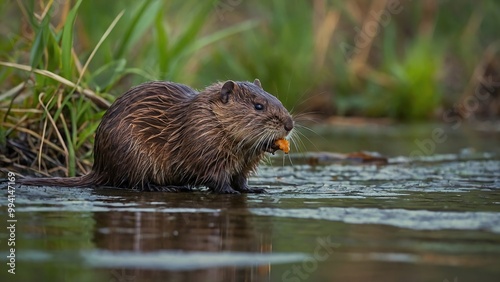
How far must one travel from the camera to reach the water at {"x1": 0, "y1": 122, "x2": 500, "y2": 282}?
11.9ft

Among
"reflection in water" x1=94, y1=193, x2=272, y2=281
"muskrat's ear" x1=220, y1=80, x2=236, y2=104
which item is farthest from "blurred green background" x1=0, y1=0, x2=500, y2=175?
"reflection in water" x1=94, y1=193, x2=272, y2=281

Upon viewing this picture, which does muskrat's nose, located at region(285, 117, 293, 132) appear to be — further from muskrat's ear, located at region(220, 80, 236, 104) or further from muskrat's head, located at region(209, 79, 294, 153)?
muskrat's ear, located at region(220, 80, 236, 104)

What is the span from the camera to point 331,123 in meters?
14.1

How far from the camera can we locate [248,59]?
551 inches

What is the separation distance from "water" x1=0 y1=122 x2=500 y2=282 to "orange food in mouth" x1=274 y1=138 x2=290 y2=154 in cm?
26

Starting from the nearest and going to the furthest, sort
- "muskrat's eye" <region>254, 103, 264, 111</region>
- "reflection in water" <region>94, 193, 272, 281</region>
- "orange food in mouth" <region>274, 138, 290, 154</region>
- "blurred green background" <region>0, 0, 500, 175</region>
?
"reflection in water" <region>94, 193, 272, 281</region> < "orange food in mouth" <region>274, 138, 290, 154</region> < "muskrat's eye" <region>254, 103, 264, 111</region> < "blurred green background" <region>0, 0, 500, 175</region>

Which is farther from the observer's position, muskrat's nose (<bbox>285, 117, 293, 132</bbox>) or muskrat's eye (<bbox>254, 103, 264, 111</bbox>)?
muskrat's eye (<bbox>254, 103, 264, 111</bbox>)

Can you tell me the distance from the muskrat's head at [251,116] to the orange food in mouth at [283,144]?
26 millimetres

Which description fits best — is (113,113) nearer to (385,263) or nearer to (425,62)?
(385,263)

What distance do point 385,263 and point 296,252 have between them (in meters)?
0.40

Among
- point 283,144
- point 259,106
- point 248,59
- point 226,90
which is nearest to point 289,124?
point 283,144

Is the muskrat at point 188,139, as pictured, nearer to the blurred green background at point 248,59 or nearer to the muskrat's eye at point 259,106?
the muskrat's eye at point 259,106

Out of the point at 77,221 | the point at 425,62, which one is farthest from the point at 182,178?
the point at 425,62

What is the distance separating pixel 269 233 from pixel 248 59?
965cm
